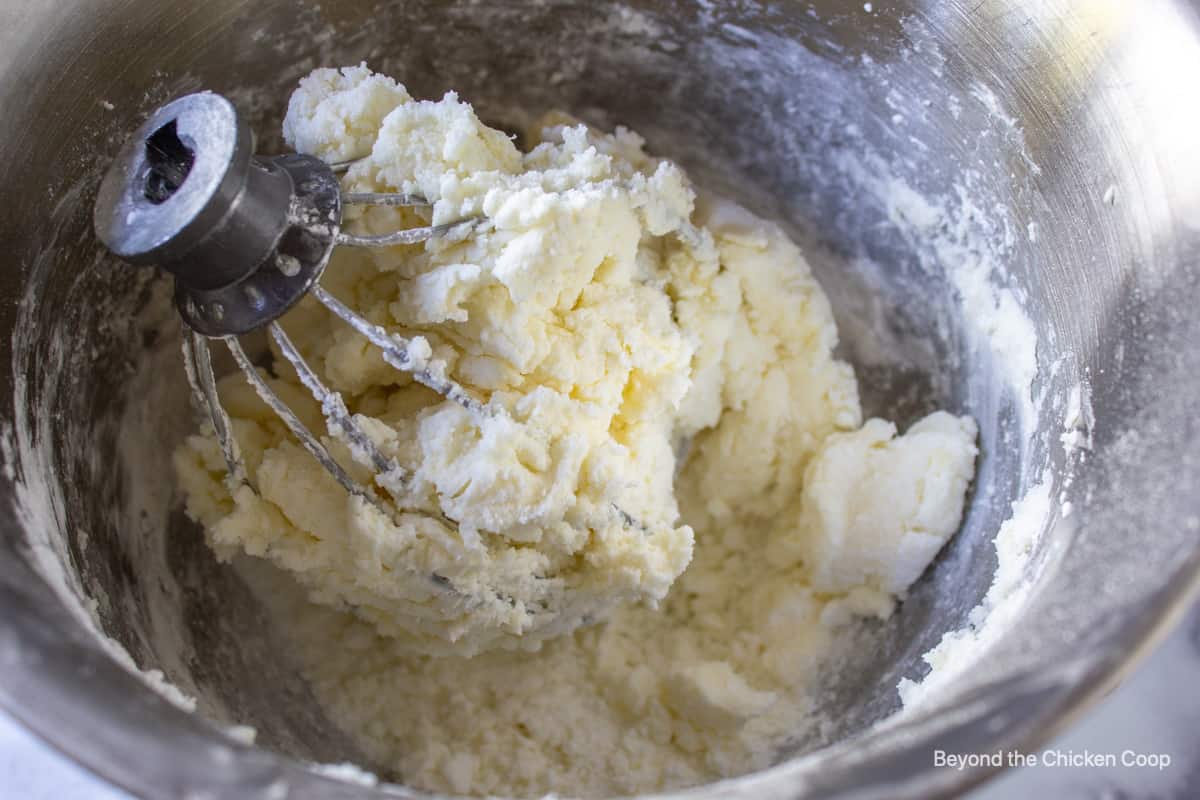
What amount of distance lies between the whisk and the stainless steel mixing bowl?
0.56ft

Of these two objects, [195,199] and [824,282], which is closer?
[195,199]

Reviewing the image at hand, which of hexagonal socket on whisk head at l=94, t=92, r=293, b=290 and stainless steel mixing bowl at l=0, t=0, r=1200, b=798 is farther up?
hexagonal socket on whisk head at l=94, t=92, r=293, b=290

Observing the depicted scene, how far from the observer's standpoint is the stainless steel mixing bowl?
802mm

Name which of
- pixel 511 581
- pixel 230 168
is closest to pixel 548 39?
pixel 230 168

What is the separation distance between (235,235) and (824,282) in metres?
0.93

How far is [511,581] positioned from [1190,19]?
0.94 metres

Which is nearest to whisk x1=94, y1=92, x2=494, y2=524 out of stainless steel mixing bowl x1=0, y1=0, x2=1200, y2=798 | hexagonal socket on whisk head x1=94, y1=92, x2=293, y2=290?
hexagonal socket on whisk head x1=94, y1=92, x2=293, y2=290

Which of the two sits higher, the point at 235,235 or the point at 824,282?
the point at 235,235

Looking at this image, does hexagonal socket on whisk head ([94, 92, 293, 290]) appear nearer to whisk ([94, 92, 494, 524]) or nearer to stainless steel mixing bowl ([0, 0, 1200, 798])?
whisk ([94, 92, 494, 524])

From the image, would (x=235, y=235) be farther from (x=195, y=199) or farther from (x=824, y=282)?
(x=824, y=282)

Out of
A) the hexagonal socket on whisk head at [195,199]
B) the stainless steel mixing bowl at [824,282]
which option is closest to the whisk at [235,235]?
the hexagonal socket on whisk head at [195,199]

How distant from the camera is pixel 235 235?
0.98m

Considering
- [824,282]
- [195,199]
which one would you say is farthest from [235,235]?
[824,282]

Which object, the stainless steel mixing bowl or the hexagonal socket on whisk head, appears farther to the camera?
the hexagonal socket on whisk head
